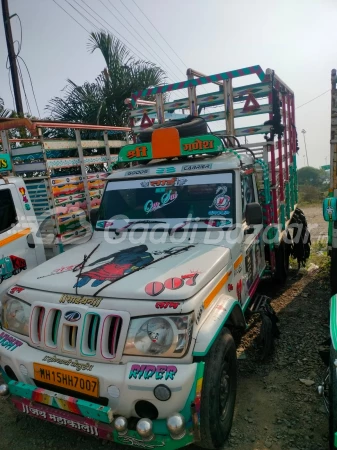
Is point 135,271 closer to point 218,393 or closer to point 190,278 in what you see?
point 190,278

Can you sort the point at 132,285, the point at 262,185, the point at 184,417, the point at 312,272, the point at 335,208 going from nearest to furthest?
the point at 184,417 → the point at 132,285 → the point at 335,208 → the point at 262,185 → the point at 312,272

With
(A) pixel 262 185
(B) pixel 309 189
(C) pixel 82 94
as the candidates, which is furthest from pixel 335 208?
(B) pixel 309 189

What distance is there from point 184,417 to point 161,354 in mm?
406

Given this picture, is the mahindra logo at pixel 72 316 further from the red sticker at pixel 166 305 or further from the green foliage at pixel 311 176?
the green foliage at pixel 311 176

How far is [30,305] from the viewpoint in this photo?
9.41 ft

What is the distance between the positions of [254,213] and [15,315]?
2.35 metres

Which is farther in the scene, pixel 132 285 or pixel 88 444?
pixel 88 444

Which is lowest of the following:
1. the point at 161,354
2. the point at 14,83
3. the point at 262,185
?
the point at 161,354

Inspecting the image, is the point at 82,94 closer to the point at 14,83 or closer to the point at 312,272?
the point at 14,83

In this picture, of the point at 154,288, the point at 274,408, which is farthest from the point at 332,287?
the point at 154,288

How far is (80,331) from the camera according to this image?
8.44 feet

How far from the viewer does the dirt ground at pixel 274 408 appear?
289 centimetres

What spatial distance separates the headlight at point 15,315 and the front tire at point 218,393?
1.45 m

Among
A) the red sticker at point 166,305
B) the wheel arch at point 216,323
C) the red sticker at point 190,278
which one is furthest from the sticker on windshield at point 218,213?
the red sticker at point 166,305
